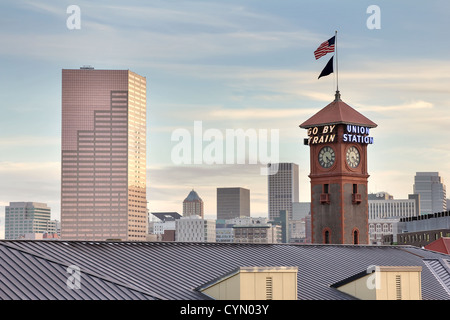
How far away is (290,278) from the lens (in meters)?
52.0

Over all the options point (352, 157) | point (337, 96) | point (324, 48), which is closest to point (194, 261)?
point (324, 48)

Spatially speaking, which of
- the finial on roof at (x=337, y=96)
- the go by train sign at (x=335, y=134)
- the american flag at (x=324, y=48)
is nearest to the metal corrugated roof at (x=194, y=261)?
the american flag at (x=324, y=48)

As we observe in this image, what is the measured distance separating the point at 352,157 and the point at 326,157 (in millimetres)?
3451

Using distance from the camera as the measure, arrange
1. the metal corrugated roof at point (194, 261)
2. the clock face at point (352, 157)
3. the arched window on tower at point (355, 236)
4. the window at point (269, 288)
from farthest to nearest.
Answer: the arched window on tower at point (355, 236)
the clock face at point (352, 157)
the metal corrugated roof at point (194, 261)
the window at point (269, 288)

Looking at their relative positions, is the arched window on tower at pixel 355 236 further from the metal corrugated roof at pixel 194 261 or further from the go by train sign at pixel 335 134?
the metal corrugated roof at pixel 194 261

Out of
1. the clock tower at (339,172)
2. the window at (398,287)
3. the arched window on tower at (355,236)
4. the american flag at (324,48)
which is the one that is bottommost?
the window at (398,287)

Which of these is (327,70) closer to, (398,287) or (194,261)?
(194,261)

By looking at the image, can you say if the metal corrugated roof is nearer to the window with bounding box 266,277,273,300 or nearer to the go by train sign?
the window with bounding box 266,277,273,300

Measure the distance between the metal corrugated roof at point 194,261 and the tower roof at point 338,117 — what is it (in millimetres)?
49719

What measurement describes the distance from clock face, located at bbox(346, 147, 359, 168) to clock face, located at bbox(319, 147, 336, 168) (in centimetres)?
206

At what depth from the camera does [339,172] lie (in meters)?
122

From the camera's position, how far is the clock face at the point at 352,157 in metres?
122

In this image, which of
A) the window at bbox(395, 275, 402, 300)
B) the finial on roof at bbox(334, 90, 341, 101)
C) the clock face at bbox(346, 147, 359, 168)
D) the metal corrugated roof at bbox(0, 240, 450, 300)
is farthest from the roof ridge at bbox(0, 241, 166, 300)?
the finial on roof at bbox(334, 90, 341, 101)
